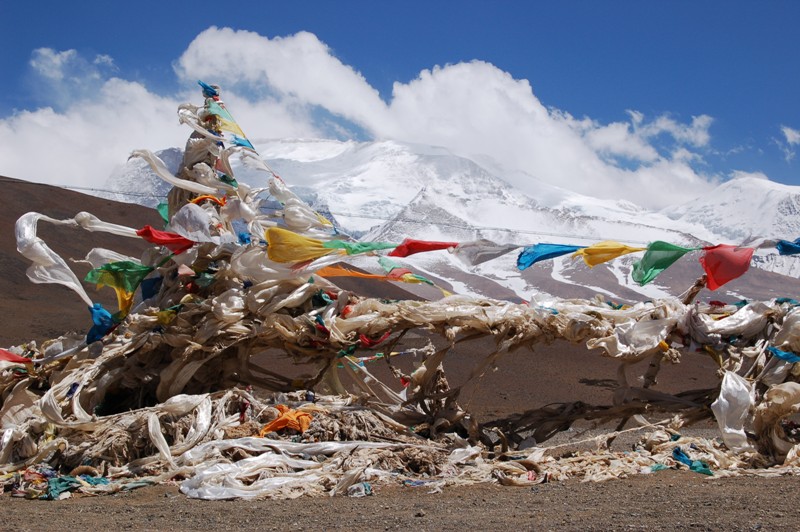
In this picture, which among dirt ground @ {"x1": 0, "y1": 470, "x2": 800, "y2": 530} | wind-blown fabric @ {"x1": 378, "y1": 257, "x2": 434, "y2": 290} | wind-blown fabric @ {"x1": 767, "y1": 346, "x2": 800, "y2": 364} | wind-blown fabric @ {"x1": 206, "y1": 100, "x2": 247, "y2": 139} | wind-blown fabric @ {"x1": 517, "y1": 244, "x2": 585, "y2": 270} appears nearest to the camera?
dirt ground @ {"x1": 0, "y1": 470, "x2": 800, "y2": 530}

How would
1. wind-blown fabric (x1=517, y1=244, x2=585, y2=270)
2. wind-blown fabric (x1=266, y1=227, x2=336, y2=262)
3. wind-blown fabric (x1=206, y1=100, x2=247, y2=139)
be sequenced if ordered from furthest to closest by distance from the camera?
wind-blown fabric (x1=206, y1=100, x2=247, y2=139) < wind-blown fabric (x1=517, y1=244, x2=585, y2=270) < wind-blown fabric (x1=266, y1=227, x2=336, y2=262)

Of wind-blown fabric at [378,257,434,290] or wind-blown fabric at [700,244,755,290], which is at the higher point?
wind-blown fabric at [700,244,755,290]

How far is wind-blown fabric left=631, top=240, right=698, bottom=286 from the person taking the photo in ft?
20.6

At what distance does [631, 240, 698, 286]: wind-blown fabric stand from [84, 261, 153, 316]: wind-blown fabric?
12.7 feet

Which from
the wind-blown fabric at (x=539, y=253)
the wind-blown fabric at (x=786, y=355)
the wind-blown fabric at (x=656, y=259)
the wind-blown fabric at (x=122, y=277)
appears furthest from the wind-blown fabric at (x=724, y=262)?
the wind-blown fabric at (x=122, y=277)

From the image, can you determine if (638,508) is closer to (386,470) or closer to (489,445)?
(386,470)

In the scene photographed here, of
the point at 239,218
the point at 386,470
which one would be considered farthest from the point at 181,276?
the point at 386,470

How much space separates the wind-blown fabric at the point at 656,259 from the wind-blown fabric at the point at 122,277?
12.7ft

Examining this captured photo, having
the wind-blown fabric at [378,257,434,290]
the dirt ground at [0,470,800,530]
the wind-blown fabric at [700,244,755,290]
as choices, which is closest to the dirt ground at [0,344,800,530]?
the dirt ground at [0,470,800,530]

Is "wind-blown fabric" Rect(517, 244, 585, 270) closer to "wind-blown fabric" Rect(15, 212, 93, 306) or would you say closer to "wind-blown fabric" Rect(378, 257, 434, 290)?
"wind-blown fabric" Rect(378, 257, 434, 290)

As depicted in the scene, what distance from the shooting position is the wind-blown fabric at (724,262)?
6.04 m

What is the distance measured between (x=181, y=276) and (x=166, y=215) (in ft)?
3.06

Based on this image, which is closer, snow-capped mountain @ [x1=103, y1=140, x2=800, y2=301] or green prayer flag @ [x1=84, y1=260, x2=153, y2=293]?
green prayer flag @ [x1=84, y1=260, x2=153, y2=293]

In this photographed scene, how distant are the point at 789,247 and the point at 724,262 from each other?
58 cm
